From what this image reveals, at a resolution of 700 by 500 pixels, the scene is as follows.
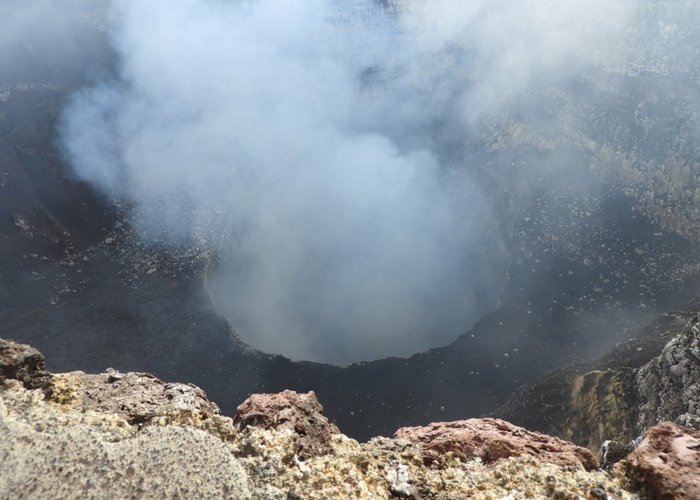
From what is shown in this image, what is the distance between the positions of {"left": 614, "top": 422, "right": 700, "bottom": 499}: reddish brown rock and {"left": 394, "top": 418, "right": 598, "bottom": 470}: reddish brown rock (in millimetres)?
671

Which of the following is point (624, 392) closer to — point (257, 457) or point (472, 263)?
point (257, 457)

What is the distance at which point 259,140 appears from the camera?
2530cm

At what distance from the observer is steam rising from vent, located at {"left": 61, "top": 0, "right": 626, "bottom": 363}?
2117cm

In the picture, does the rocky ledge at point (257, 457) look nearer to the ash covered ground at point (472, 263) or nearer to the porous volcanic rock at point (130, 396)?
the porous volcanic rock at point (130, 396)

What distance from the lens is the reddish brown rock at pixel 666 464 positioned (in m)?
4.63

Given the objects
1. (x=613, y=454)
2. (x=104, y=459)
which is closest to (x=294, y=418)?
(x=104, y=459)

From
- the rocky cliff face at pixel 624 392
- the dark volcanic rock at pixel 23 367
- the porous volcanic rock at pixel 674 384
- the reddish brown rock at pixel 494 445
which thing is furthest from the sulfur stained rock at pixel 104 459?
the porous volcanic rock at pixel 674 384

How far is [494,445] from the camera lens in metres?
6.07

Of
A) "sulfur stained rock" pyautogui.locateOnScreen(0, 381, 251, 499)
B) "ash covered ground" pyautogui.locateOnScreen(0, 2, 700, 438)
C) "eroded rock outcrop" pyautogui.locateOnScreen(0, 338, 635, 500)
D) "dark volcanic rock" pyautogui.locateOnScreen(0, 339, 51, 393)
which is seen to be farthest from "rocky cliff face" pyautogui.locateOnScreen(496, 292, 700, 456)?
"dark volcanic rock" pyautogui.locateOnScreen(0, 339, 51, 393)

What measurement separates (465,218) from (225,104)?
14218 millimetres

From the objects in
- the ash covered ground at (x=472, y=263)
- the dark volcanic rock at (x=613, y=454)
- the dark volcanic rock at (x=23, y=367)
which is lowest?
the dark volcanic rock at (x=613, y=454)

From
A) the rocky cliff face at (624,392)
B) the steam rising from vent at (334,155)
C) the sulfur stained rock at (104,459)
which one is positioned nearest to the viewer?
the sulfur stained rock at (104,459)

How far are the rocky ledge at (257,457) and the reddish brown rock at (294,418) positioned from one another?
0.7 inches

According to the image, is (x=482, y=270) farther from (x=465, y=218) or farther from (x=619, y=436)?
(x=619, y=436)
